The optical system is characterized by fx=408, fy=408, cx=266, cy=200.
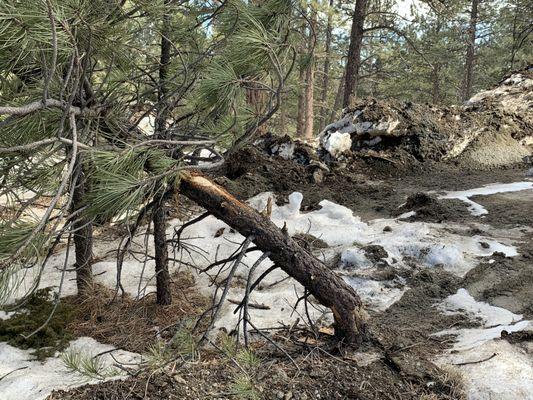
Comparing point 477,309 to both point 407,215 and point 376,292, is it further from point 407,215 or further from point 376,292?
point 407,215

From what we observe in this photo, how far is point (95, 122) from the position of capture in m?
2.44

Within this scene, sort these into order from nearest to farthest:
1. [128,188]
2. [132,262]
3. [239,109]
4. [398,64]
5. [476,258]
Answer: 1. [128,188]
2. [239,109]
3. [476,258]
4. [132,262]
5. [398,64]

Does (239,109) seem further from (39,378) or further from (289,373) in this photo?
(39,378)

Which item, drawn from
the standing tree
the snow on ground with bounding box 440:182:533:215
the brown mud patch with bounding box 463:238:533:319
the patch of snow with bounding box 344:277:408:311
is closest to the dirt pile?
Result: the snow on ground with bounding box 440:182:533:215

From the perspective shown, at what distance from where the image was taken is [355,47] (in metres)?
9.18

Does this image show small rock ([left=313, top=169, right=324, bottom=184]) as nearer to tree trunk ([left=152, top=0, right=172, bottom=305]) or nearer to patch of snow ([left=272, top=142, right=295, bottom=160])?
patch of snow ([left=272, top=142, right=295, bottom=160])

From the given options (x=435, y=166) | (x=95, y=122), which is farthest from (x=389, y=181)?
(x=95, y=122)

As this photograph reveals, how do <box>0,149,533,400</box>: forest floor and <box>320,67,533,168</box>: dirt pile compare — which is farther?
<box>320,67,533,168</box>: dirt pile

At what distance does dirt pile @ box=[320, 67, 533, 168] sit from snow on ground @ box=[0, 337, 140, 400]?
205 inches

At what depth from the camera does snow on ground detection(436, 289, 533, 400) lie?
7.24 ft

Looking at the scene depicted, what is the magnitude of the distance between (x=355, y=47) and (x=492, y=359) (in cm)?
809

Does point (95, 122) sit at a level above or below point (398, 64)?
below

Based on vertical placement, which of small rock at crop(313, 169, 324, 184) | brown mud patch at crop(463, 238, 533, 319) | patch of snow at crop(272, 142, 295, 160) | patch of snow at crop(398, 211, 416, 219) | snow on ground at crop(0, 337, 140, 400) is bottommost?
snow on ground at crop(0, 337, 140, 400)

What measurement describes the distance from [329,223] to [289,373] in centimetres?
294
